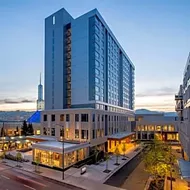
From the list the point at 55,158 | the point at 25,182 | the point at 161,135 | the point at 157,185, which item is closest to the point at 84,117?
the point at 55,158

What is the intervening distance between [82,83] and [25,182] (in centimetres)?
3891

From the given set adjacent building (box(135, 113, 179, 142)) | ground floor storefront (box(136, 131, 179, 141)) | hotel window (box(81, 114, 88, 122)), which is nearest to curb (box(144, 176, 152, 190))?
hotel window (box(81, 114, 88, 122))

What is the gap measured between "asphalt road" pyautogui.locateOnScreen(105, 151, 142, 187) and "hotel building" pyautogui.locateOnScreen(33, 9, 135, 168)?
9721 mm

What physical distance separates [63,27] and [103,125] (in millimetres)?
37403

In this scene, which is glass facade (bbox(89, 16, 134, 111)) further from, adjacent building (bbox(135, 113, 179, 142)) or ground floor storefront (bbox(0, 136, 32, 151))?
ground floor storefront (bbox(0, 136, 32, 151))

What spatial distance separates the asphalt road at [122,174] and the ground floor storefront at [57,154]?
8655 millimetres

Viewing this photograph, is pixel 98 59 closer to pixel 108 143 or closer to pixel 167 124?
pixel 108 143

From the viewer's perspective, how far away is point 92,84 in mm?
62812

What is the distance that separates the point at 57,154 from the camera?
3725 centimetres

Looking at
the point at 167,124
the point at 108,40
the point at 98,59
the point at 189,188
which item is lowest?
the point at 189,188

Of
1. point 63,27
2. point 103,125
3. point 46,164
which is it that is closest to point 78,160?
point 46,164

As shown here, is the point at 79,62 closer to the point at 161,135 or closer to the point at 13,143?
the point at 13,143

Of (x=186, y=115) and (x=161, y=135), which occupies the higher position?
(x=186, y=115)

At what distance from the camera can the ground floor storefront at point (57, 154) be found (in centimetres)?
3681
